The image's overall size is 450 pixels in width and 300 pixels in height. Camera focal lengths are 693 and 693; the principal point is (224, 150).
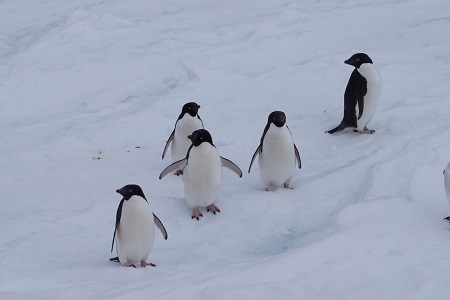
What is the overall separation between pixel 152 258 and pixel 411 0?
6.36m

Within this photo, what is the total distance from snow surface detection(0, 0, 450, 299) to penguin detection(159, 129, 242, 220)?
0.37ft

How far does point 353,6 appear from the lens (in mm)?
9148

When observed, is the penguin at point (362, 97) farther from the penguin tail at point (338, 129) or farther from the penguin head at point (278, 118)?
the penguin head at point (278, 118)

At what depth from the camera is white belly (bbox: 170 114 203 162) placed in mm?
4918

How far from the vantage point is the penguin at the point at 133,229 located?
3.62 meters

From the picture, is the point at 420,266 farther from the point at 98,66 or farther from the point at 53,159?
the point at 98,66

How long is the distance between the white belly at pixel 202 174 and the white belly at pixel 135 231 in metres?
0.65

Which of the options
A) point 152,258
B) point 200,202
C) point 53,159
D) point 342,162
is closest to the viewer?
point 152,258

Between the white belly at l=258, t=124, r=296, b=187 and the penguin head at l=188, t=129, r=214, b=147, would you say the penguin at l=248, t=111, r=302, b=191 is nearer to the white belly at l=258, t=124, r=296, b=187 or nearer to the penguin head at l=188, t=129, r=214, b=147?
the white belly at l=258, t=124, r=296, b=187

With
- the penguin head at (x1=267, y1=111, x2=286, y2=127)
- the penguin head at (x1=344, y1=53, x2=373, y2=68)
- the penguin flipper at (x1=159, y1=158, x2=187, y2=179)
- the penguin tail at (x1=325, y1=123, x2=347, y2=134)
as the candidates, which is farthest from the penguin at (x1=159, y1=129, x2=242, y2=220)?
the penguin head at (x1=344, y1=53, x2=373, y2=68)

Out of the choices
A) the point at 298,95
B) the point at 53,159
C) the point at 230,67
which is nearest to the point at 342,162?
the point at 298,95

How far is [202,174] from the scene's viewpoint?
4270 mm

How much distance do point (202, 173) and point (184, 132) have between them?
729 millimetres

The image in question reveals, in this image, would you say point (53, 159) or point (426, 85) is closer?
point (53, 159)
